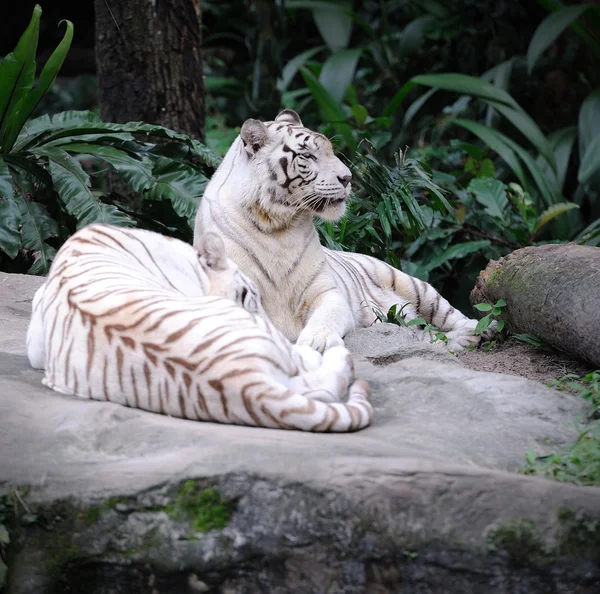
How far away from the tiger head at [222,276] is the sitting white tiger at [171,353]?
0.07ft

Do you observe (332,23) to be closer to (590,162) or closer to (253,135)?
(590,162)

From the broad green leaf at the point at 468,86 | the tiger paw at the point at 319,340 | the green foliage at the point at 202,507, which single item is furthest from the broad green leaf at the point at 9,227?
the broad green leaf at the point at 468,86

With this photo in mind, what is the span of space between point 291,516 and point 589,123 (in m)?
7.87

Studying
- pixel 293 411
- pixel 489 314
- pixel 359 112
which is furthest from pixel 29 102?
pixel 293 411

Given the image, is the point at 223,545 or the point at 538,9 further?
the point at 538,9

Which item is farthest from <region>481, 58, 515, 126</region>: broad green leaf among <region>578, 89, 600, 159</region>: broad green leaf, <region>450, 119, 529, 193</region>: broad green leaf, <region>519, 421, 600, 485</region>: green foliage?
<region>519, 421, 600, 485</region>: green foliage

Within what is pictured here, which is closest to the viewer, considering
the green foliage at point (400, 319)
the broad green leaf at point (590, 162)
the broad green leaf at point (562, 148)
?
the green foliage at point (400, 319)

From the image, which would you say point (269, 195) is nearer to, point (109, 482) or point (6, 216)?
point (6, 216)

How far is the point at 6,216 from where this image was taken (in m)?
5.86

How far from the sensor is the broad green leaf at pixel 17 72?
6281 mm

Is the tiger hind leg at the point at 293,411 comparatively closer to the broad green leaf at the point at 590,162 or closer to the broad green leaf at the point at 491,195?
the broad green leaf at the point at 491,195

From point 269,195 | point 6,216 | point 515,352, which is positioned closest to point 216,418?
point 269,195

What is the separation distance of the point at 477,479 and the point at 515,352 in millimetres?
2518

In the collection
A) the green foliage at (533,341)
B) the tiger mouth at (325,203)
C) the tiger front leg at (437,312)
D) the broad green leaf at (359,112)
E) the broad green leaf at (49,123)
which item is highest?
the broad green leaf at (359,112)
